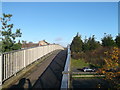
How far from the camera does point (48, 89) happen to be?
4004 mm

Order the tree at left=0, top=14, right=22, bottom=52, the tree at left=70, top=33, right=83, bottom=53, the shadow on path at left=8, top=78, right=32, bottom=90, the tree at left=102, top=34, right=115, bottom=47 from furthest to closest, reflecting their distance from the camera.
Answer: the tree at left=70, top=33, right=83, bottom=53
the tree at left=102, top=34, right=115, bottom=47
the tree at left=0, top=14, right=22, bottom=52
the shadow on path at left=8, top=78, right=32, bottom=90

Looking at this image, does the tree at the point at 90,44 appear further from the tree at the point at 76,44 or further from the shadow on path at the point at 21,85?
the shadow on path at the point at 21,85

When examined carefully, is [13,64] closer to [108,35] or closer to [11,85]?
[11,85]

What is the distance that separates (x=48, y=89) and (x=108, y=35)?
86.6ft

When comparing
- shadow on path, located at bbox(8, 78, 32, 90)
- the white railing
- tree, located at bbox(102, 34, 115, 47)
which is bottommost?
shadow on path, located at bbox(8, 78, 32, 90)

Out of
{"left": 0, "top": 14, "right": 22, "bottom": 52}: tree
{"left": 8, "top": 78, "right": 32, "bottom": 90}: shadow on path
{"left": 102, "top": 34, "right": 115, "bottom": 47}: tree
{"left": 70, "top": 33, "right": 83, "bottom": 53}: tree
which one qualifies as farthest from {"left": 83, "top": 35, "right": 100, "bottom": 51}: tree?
{"left": 8, "top": 78, "right": 32, "bottom": 90}: shadow on path

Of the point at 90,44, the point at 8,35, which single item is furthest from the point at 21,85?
the point at 90,44

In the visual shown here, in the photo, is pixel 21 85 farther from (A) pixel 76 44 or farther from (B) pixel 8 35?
(A) pixel 76 44

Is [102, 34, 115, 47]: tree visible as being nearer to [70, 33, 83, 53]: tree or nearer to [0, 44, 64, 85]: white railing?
[70, 33, 83, 53]: tree

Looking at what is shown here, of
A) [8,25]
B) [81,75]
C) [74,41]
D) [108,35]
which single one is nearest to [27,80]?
[8,25]

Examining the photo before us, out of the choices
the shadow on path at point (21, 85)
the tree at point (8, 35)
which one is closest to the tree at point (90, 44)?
the tree at point (8, 35)

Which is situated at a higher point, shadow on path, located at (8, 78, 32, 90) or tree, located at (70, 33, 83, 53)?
tree, located at (70, 33, 83, 53)

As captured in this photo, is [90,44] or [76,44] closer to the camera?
[76,44]

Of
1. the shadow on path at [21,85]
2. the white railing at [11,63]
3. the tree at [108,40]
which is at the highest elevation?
the tree at [108,40]
